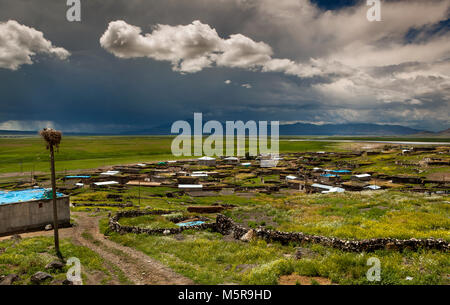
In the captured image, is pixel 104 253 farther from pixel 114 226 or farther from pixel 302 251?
pixel 302 251

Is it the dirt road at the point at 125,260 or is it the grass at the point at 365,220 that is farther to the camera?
the grass at the point at 365,220

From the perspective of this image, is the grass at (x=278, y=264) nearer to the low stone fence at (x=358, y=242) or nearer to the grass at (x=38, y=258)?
the low stone fence at (x=358, y=242)

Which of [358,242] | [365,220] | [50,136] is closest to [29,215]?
[50,136]

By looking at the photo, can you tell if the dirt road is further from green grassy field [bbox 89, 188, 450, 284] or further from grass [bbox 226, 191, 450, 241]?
grass [bbox 226, 191, 450, 241]

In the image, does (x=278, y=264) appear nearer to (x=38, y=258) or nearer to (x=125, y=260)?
(x=125, y=260)

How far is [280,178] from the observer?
334 feet

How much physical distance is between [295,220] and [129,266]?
621 inches

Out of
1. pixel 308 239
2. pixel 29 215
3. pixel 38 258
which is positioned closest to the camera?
pixel 38 258

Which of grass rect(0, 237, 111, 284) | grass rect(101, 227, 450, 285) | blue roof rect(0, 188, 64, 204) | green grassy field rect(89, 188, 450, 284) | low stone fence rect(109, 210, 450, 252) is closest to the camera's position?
grass rect(101, 227, 450, 285)

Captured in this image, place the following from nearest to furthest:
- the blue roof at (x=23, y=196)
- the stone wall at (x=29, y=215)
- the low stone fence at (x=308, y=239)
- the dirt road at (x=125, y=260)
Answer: the dirt road at (x=125, y=260) → the low stone fence at (x=308, y=239) → the stone wall at (x=29, y=215) → the blue roof at (x=23, y=196)

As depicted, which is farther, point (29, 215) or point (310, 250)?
point (29, 215)

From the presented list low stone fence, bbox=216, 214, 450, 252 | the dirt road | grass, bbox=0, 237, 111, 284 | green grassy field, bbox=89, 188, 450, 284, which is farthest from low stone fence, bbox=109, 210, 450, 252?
grass, bbox=0, 237, 111, 284

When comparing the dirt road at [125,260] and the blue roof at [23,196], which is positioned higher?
the blue roof at [23,196]

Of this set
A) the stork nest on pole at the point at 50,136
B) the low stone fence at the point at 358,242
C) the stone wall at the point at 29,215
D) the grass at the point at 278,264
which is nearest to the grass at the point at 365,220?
the low stone fence at the point at 358,242
